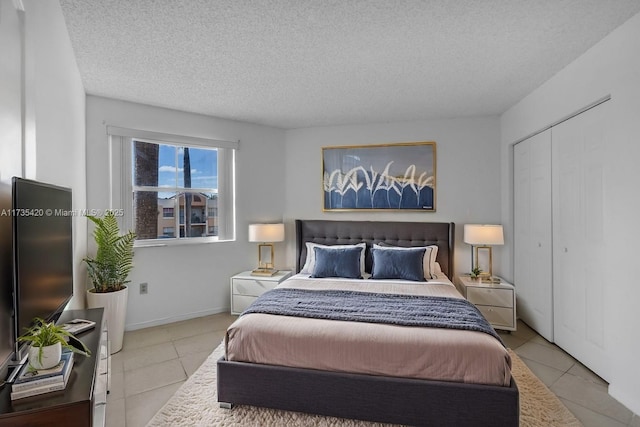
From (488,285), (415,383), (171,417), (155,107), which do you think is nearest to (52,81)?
(155,107)

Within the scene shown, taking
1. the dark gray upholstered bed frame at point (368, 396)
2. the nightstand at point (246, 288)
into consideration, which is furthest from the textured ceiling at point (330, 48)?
the dark gray upholstered bed frame at point (368, 396)

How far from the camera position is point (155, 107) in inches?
141

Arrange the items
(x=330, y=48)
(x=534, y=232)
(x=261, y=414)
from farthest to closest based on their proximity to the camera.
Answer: (x=534, y=232), (x=330, y=48), (x=261, y=414)

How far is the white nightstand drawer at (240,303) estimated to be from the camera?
12.5 ft

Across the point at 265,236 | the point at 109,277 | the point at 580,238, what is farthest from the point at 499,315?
the point at 109,277

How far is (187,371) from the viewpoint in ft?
8.49

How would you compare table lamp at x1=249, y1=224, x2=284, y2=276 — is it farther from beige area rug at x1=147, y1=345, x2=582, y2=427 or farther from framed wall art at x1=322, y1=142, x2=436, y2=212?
beige area rug at x1=147, y1=345, x2=582, y2=427

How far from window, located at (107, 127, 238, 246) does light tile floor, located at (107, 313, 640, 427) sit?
1110 millimetres

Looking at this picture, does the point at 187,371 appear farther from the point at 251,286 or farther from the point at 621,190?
the point at 621,190

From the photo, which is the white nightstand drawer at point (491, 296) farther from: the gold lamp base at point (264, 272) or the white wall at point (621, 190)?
the gold lamp base at point (264, 272)

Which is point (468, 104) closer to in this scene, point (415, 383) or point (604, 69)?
point (604, 69)

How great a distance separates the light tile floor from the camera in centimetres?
203

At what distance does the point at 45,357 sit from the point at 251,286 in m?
2.65

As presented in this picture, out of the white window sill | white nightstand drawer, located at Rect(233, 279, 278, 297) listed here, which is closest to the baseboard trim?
white nightstand drawer, located at Rect(233, 279, 278, 297)
